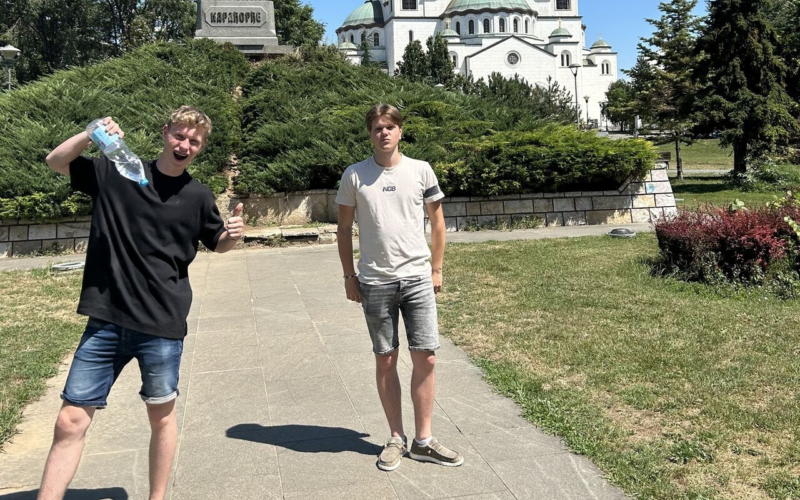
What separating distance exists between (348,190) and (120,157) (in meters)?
1.09

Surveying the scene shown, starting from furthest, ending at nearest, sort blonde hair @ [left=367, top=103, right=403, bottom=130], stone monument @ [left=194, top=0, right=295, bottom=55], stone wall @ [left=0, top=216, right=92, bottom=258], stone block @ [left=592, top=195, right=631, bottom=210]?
stone monument @ [left=194, top=0, right=295, bottom=55]
stone block @ [left=592, top=195, right=631, bottom=210]
stone wall @ [left=0, top=216, right=92, bottom=258]
blonde hair @ [left=367, top=103, right=403, bottom=130]

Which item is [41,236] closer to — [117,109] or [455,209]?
[117,109]

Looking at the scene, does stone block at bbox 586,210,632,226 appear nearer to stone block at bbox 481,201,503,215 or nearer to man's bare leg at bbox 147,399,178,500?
stone block at bbox 481,201,503,215

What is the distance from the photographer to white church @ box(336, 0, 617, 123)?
8550 centimetres

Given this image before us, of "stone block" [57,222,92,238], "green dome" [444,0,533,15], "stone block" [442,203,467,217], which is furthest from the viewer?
"green dome" [444,0,533,15]

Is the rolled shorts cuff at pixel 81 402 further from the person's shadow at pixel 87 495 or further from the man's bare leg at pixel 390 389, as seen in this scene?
the man's bare leg at pixel 390 389

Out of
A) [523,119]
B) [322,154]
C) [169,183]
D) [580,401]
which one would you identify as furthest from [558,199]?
[169,183]

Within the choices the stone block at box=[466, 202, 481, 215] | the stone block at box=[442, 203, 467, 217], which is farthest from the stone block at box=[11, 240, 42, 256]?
the stone block at box=[466, 202, 481, 215]

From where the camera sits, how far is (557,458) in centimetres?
353

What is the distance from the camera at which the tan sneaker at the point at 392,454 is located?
136 inches

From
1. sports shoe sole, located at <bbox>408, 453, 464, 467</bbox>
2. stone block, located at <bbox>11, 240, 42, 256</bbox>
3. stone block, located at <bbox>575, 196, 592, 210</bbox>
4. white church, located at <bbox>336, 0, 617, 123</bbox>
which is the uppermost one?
white church, located at <bbox>336, 0, 617, 123</bbox>

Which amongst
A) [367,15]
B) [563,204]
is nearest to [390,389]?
[563,204]

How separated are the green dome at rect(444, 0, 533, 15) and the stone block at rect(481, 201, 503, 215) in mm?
81971

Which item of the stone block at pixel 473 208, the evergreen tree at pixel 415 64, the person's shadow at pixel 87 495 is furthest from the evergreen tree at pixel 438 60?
the person's shadow at pixel 87 495
